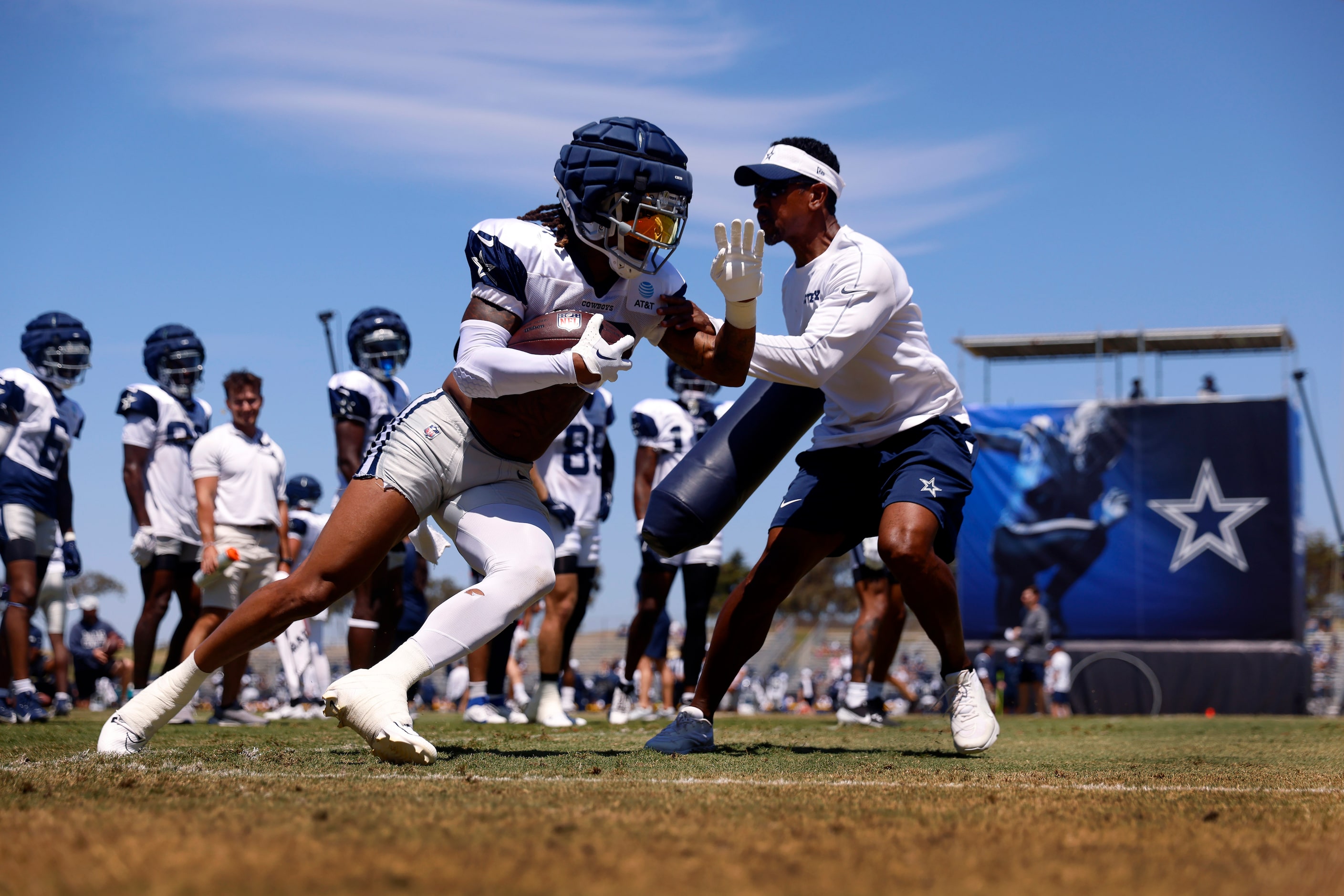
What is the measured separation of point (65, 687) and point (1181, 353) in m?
24.7

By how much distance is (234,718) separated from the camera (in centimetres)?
781

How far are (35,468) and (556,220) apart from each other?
5.31 meters

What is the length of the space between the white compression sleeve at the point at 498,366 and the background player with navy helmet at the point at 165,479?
481cm

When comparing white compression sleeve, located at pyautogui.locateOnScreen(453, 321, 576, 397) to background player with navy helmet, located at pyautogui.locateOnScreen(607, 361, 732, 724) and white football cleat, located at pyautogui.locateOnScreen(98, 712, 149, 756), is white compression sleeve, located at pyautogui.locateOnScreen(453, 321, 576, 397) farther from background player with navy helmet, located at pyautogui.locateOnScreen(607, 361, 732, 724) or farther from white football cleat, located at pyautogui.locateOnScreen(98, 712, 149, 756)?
background player with navy helmet, located at pyautogui.locateOnScreen(607, 361, 732, 724)

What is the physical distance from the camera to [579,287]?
422cm

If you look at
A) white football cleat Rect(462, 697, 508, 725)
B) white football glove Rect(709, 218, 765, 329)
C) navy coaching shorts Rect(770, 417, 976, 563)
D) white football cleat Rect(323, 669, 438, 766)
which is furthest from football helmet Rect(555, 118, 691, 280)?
white football cleat Rect(462, 697, 508, 725)

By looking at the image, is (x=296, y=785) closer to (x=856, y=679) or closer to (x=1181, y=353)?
(x=856, y=679)

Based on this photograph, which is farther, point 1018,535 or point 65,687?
point 1018,535

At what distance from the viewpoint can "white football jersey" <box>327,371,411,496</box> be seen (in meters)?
7.46

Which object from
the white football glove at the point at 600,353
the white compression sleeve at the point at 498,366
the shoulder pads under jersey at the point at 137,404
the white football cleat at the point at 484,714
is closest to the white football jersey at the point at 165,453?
the shoulder pads under jersey at the point at 137,404

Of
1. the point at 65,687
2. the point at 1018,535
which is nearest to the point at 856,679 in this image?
the point at 65,687

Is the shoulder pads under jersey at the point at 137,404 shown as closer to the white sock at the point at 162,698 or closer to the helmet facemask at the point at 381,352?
the helmet facemask at the point at 381,352

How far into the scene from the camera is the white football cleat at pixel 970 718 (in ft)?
15.6

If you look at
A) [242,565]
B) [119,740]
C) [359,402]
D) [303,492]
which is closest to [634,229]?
[119,740]
